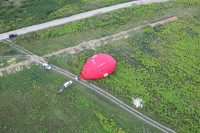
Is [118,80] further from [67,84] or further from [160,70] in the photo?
[67,84]

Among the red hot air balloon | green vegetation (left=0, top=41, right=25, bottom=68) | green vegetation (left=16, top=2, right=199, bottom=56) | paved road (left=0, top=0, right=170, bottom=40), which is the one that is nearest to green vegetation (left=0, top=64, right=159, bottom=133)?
the red hot air balloon

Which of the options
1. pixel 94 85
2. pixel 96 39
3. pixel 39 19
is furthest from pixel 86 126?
pixel 39 19

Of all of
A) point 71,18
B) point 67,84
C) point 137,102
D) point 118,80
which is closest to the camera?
point 137,102

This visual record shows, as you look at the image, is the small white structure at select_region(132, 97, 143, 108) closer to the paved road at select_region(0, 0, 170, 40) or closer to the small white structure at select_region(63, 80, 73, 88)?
the small white structure at select_region(63, 80, 73, 88)

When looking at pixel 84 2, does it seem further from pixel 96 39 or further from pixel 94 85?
pixel 94 85

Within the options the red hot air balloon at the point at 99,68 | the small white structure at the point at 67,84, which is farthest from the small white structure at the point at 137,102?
the small white structure at the point at 67,84

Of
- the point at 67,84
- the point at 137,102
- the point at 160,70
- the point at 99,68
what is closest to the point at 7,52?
the point at 67,84
